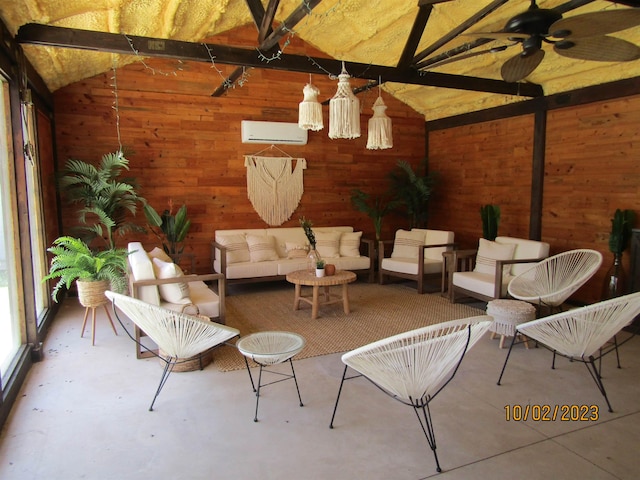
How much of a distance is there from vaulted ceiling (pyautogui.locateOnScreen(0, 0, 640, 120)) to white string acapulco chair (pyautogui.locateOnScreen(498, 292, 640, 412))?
170 centimetres

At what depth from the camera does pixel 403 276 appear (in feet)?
19.2

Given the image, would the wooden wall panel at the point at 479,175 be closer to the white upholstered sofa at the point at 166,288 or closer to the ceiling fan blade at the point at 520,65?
the ceiling fan blade at the point at 520,65

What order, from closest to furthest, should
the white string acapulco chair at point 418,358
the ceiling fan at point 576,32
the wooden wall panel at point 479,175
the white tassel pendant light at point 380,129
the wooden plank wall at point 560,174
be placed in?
the white string acapulco chair at point 418,358 < the ceiling fan at point 576,32 < the white tassel pendant light at point 380,129 < the wooden plank wall at point 560,174 < the wooden wall panel at point 479,175

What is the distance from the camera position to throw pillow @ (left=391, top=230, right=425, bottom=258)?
6262 millimetres

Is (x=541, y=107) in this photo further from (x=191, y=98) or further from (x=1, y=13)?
(x=1, y=13)

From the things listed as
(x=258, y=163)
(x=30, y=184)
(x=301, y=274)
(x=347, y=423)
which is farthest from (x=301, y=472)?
(x=258, y=163)

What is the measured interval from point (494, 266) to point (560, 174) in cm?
144

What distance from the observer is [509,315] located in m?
3.61

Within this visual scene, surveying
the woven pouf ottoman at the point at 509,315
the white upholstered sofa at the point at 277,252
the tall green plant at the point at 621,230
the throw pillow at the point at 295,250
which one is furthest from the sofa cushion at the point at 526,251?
the throw pillow at the point at 295,250

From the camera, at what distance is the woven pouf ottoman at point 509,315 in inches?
141

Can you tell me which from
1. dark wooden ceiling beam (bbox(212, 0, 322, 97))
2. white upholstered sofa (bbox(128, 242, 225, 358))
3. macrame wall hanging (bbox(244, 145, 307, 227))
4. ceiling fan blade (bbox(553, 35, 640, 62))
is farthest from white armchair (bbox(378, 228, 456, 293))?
ceiling fan blade (bbox(553, 35, 640, 62))

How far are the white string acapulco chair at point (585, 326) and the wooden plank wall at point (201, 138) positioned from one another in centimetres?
455

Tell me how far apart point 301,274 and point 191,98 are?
10.1 ft

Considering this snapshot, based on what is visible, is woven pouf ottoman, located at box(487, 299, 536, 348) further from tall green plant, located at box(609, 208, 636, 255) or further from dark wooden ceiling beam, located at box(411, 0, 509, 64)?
dark wooden ceiling beam, located at box(411, 0, 509, 64)
